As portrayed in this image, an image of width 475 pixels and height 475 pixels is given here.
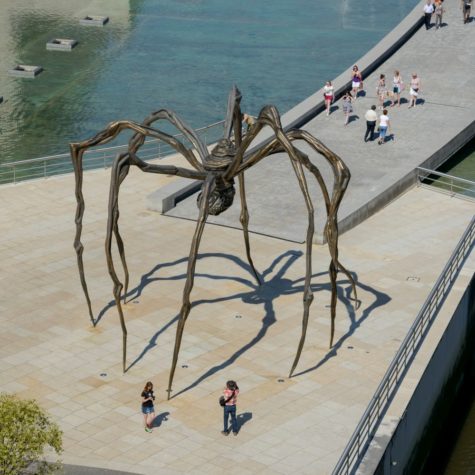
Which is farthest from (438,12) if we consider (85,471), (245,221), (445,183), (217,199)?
(85,471)

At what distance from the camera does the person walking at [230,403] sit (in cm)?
2894

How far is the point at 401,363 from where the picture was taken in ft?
105

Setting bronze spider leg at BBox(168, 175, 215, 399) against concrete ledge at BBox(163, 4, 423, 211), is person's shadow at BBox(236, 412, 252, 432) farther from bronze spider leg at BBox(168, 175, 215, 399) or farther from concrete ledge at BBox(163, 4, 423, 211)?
concrete ledge at BBox(163, 4, 423, 211)

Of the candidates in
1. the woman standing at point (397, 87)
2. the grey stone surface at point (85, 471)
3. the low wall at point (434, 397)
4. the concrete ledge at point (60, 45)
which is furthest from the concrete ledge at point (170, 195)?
the concrete ledge at point (60, 45)

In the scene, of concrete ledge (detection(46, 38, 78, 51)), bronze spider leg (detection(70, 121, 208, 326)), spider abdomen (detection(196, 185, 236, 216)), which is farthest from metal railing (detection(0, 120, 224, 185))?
concrete ledge (detection(46, 38, 78, 51))

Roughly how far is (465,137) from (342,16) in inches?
1251

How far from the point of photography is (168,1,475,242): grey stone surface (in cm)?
4278

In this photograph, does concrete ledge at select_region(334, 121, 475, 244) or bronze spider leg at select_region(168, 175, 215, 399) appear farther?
concrete ledge at select_region(334, 121, 475, 244)

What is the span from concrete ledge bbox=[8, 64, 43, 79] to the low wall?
35.4m

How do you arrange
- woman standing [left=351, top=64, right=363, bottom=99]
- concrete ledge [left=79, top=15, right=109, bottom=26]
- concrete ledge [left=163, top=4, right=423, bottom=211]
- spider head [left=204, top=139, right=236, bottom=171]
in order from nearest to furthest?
1. spider head [left=204, top=139, right=236, bottom=171]
2. concrete ledge [left=163, top=4, right=423, bottom=211]
3. woman standing [left=351, top=64, right=363, bottom=99]
4. concrete ledge [left=79, top=15, right=109, bottom=26]

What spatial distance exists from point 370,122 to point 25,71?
83.2ft

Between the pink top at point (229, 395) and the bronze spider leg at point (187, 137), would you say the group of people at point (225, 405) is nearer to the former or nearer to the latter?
the pink top at point (229, 395)

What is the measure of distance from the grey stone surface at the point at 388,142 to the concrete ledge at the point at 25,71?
18.6 m

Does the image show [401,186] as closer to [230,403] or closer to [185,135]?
[185,135]
